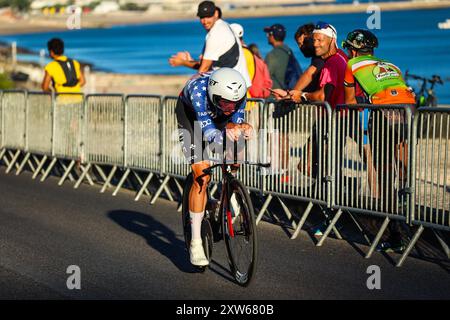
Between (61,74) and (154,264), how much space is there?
7.71 m

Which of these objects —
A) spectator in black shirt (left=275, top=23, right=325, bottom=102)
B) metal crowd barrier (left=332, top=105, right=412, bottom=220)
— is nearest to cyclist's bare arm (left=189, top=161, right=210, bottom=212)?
metal crowd barrier (left=332, top=105, right=412, bottom=220)

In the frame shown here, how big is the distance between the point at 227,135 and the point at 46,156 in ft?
29.6

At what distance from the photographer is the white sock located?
10039 millimetres

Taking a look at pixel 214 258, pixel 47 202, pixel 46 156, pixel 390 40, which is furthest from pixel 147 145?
pixel 390 40

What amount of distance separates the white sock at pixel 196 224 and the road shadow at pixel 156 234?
412 mm

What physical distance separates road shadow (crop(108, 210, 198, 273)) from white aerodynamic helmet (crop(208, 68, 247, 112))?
1638mm

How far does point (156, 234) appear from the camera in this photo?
1241 cm

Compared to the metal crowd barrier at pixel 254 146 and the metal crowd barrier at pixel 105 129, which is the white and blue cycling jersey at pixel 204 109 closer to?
the metal crowd barrier at pixel 254 146

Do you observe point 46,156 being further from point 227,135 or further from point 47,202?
point 227,135

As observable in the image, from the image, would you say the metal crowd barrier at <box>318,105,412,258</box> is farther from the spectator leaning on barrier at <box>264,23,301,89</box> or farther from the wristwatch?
the spectator leaning on barrier at <box>264,23,301,89</box>

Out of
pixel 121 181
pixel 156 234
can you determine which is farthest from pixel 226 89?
pixel 121 181

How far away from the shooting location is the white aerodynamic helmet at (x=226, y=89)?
930cm

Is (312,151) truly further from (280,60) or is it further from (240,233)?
(280,60)

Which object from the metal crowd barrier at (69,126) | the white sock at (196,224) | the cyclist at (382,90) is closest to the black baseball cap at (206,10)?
the cyclist at (382,90)
